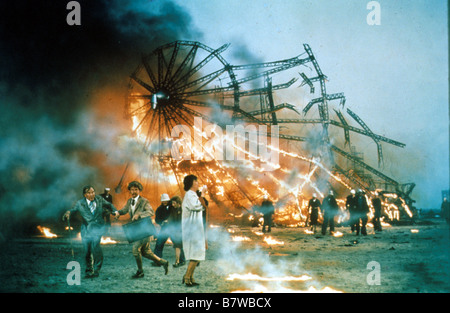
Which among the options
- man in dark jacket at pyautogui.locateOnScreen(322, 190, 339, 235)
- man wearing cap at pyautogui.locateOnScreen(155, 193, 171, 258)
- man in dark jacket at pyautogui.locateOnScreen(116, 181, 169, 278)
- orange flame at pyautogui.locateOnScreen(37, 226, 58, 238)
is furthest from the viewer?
man in dark jacket at pyautogui.locateOnScreen(322, 190, 339, 235)

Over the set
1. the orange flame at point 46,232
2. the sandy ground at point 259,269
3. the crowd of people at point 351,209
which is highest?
the crowd of people at point 351,209

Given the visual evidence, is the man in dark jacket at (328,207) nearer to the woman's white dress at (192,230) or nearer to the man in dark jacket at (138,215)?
the man in dark jacket at (138,215)

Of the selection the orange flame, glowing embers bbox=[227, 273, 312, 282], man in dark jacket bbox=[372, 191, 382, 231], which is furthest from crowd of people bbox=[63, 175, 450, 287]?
man in dark jacket bbox=[372, 191, 382, 231]

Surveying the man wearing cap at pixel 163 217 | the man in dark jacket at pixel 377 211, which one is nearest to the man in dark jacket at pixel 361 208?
the man in dark jacket at pixel 377 211

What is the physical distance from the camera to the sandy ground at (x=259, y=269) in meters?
5.79

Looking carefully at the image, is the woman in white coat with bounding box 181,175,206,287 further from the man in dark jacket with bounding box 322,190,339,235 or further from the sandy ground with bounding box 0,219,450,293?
the man in dark jacket with bounding box 322,190,339,235

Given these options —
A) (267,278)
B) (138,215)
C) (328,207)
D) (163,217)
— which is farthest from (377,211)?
(138,215)

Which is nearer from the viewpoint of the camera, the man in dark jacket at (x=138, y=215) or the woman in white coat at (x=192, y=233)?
the woman in white coat at (x=192, y=233)

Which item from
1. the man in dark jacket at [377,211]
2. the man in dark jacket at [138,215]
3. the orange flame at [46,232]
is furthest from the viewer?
the man in dark jacket at [377,211]

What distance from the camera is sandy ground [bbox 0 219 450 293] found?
579cm

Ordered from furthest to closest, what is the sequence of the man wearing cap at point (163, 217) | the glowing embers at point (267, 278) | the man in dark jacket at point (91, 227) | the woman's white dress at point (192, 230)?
the man wearing cap at point (163, 217) → the man in dark jacket at point (91, 227) → the glowing embers at point (267, 278) → the woman's white dress at point (192, 230)

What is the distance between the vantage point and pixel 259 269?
7.36 metres

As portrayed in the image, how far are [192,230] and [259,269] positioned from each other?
2429 millimetres
